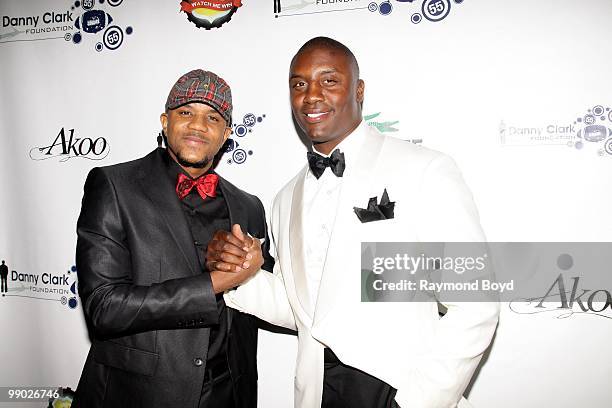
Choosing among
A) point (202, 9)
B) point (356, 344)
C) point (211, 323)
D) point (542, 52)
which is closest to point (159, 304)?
point (211, 323)

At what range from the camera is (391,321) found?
5.52 feet

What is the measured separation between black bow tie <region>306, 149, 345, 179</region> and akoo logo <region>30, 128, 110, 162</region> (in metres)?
1.57

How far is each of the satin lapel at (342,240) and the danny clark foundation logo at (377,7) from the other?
1075mm

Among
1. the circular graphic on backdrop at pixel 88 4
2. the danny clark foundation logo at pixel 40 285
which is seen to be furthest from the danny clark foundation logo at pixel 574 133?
the danny clark foundation logo at pixel 40 285

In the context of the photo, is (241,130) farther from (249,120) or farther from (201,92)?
(201,92)

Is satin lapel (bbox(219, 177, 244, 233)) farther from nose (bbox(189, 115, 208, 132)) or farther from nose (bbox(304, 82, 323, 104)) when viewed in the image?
nose (bbox(304, 82, 323, 104))


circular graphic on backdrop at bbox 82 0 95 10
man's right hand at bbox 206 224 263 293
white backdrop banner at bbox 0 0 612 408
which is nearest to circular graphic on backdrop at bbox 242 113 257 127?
white backdrop banner at bbox 0 0 612 408

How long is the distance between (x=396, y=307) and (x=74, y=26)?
2.66 metres

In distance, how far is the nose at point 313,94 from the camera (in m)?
1.81

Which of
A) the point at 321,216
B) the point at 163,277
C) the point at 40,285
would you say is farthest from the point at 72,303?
the point at 321,216

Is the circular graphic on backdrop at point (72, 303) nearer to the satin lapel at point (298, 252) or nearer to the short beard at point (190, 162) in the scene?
the short beard at point (190, 162)

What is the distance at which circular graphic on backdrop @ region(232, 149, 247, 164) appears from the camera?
2.70m

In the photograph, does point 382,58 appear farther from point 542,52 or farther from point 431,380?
point 431,380

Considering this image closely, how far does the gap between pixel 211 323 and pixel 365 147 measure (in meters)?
0.95
